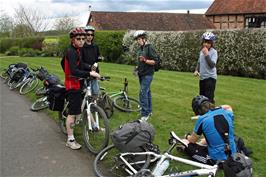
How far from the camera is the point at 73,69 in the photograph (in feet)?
19.1

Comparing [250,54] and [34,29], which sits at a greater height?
[34,29]

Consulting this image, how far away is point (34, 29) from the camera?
58.7m

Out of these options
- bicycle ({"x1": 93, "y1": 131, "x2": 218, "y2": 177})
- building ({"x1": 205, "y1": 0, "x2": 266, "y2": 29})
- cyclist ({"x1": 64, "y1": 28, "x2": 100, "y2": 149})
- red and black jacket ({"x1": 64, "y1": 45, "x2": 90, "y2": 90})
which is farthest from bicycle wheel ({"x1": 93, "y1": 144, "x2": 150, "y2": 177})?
building ({"x1": 205, "y1": 0, "x2": 266, "y2": 29})

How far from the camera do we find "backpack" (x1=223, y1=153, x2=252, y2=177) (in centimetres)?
398

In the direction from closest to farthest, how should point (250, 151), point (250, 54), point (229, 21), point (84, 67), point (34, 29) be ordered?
1. point (250, 151)
2. point (84, 67)
3. point (250, 54)
4. point (229, 21)
5. point (34, 29)

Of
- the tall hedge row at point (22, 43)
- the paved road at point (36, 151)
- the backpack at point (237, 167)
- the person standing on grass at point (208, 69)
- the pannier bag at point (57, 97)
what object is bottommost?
the paved road at point (36, 151)

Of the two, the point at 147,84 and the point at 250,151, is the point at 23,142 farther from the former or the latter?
the point at 250,151

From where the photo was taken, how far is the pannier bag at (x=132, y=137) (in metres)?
4.86

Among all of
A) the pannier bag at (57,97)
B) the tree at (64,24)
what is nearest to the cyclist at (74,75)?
the pannier bag at (57,97)

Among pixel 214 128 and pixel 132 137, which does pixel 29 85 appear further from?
pixel 214 128

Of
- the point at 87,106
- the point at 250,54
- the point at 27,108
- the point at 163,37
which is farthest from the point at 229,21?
the point at 87,106

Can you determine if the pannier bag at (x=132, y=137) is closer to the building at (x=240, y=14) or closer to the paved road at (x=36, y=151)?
the paved road at (x=36, y=151)

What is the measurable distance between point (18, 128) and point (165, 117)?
10.4 feet

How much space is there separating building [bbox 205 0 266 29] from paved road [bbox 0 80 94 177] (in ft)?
113
